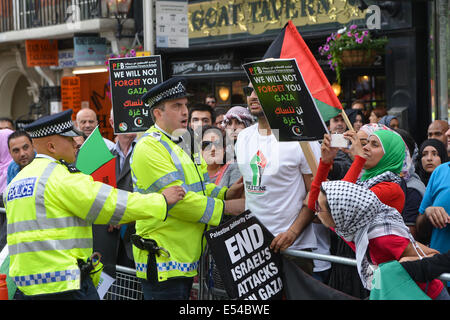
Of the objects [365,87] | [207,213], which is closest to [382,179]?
[207,213]

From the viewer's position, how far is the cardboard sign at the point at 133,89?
22.7 feet

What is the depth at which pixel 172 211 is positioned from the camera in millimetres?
4395

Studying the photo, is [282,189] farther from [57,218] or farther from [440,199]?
[57,218]

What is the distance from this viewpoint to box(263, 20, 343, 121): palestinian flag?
4.46m

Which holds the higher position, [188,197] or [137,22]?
[137,22]

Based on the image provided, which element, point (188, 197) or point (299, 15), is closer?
point (188, 197)

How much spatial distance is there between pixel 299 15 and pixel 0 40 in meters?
11.2

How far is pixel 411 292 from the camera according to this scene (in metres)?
3.43

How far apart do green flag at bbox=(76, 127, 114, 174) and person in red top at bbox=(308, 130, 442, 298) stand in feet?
6.68

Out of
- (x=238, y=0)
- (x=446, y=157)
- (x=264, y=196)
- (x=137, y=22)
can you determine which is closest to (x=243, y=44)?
(x=238, y=0)

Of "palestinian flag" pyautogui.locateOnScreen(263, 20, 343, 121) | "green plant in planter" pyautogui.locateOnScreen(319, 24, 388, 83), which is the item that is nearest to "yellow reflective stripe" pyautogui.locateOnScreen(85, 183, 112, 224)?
"palestinian flag" pyautogui.locateOnScreen(263, 20, 343, 121)

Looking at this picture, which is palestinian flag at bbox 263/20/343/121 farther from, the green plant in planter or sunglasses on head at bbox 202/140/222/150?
the green plant in planter
